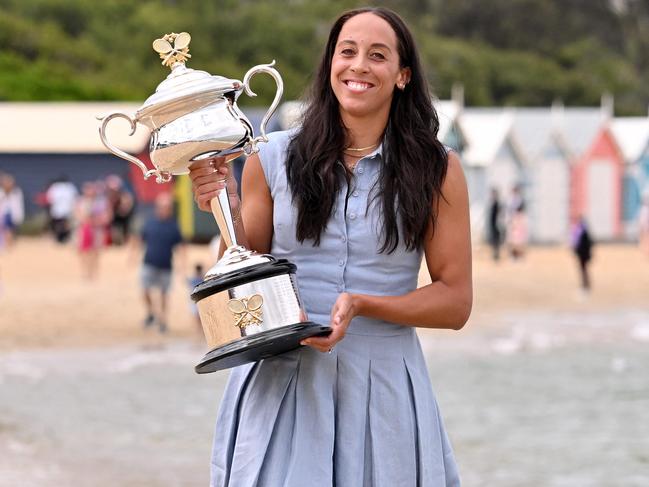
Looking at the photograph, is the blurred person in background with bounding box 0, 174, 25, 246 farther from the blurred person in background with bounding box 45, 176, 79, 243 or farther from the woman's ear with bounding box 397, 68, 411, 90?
the woman's ear with bounding box 397, 68, 411, 90

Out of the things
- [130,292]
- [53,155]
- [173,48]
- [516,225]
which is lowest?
[130,292]

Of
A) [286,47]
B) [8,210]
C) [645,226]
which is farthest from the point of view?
[286,47]

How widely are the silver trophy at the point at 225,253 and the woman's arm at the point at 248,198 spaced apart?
0.03 metres

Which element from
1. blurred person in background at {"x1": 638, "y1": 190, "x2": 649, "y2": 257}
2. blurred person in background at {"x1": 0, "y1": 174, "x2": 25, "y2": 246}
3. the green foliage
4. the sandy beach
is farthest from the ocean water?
the green foliage

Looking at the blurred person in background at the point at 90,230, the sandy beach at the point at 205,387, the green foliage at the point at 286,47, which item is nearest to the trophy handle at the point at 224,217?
the sandy beach at the point at 205,387

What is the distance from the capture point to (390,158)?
3.18m

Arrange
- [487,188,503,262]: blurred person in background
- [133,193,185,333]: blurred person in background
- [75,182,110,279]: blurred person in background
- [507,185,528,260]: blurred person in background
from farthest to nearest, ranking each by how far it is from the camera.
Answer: [507,185,528,260]: blurred person in background, [487,188,503,262]: blurred person in background, [75,182,110,279]: blurred person in background, [133,193,185,333]: blurred person in background

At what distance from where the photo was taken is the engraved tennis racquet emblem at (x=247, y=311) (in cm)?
302

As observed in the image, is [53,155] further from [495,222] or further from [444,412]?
[444,412]

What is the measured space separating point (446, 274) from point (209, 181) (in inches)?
22.9

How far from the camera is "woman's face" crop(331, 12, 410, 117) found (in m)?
3.13

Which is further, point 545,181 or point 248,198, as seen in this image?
point 545,181

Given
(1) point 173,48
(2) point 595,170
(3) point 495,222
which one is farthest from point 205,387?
(2) point 595,170

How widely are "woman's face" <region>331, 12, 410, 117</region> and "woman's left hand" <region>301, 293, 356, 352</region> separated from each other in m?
0.47
